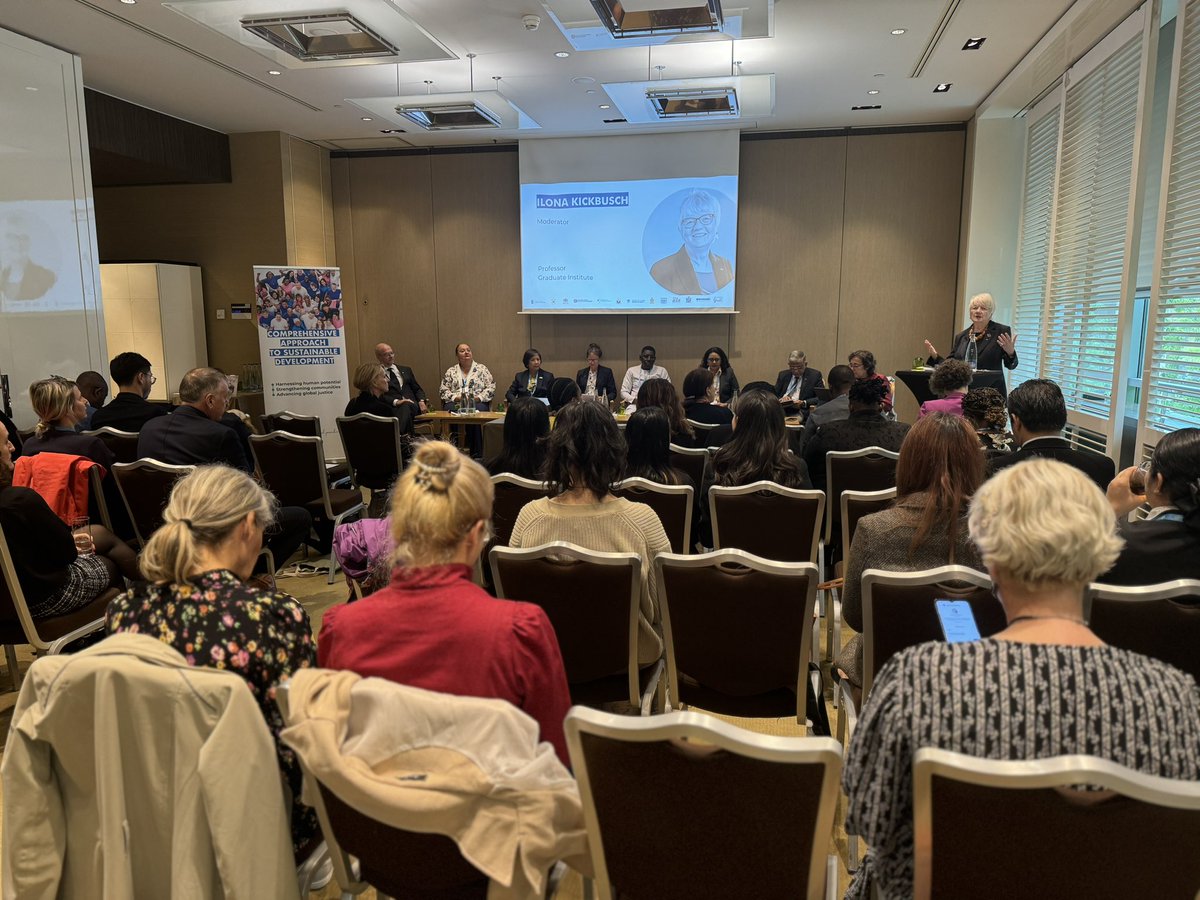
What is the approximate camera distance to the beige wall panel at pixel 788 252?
8.84 meters

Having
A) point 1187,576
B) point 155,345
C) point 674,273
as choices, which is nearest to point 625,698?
point 1187,576

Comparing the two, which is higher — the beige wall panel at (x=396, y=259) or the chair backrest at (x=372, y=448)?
the beige wall panel at (x=396, y=259)

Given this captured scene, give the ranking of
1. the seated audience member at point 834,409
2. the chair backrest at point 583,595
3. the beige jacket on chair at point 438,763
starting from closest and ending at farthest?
the beige jacket on chair at point 438,763 < the chair backrest at point 583,595 < the seated audience member at point 834,409

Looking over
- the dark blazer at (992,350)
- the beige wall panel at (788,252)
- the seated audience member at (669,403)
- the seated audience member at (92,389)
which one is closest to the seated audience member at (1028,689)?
the seated audience member at (669,403)

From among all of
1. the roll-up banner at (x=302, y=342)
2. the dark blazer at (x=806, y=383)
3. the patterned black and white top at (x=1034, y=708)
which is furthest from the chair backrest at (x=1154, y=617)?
the roll-up banner at (x=302, y=342)

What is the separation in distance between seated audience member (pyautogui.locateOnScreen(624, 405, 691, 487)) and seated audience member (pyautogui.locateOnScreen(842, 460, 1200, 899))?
87.0 inches

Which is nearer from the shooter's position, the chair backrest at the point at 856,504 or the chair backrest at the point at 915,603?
the chair backrest at the point at 915,603

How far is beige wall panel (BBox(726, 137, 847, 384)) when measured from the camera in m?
8.84

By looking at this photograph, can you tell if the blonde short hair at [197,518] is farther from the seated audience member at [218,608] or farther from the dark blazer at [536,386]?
the dark blazer at [536,386]

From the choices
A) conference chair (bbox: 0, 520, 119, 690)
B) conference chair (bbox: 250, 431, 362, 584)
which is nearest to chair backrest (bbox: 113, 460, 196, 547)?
conference chair (bbox: 0, 520, 119, 690)

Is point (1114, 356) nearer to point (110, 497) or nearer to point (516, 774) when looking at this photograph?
point (516, 774)

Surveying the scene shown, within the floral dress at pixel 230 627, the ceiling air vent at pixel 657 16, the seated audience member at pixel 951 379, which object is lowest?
the floral dress at pixel 230 627

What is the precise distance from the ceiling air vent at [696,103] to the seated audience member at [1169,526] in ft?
15.8

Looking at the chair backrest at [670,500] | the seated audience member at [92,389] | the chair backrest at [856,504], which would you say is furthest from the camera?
the seated audience member at [92,389]
